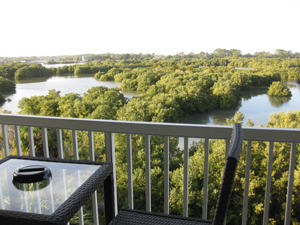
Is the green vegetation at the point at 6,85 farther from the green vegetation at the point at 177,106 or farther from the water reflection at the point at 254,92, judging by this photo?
the water reflection at the point at 254,92

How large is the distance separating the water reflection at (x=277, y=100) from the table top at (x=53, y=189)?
50.5ft

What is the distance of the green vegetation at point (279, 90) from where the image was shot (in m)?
13.7

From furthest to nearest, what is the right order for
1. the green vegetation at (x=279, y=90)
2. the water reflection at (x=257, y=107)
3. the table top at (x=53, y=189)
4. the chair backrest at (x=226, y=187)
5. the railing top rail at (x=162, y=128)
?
the water reflection at (x=257, y=107) → the green vegetation at (x=279, y=90) → the railing top rail at (x=162, y=128) → the table top at (x=53, y=189) → the chair backrest at (x=226, y=187)

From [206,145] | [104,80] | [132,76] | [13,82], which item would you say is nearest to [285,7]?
[132,76]

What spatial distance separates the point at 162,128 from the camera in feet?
4.39

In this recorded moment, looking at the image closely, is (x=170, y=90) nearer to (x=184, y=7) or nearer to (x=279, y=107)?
(x=184, y=7)

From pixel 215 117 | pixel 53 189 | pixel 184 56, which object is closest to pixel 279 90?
pixel 215 117

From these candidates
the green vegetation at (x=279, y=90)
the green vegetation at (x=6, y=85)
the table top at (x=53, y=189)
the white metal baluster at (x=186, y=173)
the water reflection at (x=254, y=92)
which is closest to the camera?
the table top at (x=53, y=189)

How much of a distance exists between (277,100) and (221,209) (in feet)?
53.9

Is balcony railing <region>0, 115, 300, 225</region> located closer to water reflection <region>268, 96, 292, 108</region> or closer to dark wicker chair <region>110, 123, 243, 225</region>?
dark wicker chair <region>110, 123, 243, 225</region>

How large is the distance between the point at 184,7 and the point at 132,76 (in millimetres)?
6449

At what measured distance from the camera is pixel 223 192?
56 cm

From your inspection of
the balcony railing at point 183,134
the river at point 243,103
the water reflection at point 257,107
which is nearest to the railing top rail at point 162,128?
the balcony railing at point 183,134

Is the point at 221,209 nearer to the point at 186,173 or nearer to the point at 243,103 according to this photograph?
the point at 186,173
